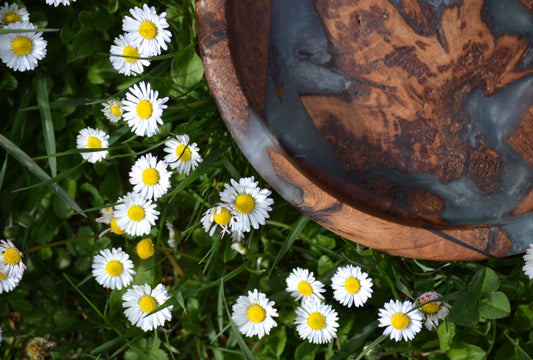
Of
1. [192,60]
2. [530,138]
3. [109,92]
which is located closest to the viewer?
[530,138]

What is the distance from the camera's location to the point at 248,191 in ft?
3.09

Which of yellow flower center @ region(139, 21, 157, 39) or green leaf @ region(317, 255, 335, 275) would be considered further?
green leaf @ region(317, 255, 335, 275)

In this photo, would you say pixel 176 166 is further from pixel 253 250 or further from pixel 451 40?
pixel 451 40

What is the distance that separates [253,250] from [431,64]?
54 cm

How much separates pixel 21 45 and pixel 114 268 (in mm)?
490

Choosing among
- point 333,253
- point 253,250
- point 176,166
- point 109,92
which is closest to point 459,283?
point 333,253

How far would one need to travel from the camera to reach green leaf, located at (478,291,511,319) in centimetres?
95

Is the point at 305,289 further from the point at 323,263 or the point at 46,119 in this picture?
the point at 46,119

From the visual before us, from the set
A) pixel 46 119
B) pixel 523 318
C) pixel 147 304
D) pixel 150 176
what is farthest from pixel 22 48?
pixel 523 318

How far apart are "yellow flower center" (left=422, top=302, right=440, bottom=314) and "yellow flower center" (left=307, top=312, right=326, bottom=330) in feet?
0.67

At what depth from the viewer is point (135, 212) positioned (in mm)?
985

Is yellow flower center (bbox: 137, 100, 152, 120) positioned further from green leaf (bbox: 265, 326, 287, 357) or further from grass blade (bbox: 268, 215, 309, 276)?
green leaf (bbox: 265, 326, 287, 357)

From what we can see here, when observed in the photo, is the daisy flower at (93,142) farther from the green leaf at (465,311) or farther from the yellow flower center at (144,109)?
the green leaf at (465,311)

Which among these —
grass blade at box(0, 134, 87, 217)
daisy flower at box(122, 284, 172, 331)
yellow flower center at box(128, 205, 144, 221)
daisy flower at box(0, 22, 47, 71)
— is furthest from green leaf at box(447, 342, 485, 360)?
daisy flower at box(0, 22, 47, 71)
